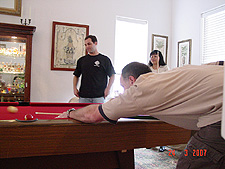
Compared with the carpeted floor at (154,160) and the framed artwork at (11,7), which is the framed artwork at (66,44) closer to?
the framed artwork at (11,7)

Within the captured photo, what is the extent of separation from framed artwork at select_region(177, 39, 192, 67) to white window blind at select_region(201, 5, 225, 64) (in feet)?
1.30

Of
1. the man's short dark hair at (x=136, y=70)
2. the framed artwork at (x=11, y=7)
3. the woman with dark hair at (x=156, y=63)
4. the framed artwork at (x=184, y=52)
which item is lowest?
the man's short dark hair at (x=136, y=70)

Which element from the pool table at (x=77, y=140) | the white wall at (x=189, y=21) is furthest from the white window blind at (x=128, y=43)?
the pool table at (x=77, y=140)

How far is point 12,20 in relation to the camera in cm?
457

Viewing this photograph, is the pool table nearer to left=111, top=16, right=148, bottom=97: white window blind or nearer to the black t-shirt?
the black t-shirt

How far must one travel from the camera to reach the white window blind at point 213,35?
Answer: 4.59m

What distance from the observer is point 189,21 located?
538 cm

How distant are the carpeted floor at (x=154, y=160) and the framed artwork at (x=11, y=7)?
3.28 meters

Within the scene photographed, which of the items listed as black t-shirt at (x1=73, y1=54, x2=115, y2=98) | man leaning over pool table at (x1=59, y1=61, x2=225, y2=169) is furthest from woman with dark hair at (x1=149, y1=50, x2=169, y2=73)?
man leaning over pool table at (x1=59, y1=61, x2=225, y2=169)

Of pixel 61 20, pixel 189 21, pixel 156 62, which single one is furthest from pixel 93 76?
pixel 189 21

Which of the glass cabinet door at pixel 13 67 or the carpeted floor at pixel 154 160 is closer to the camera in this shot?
the carpeted floor at pixel 154 160

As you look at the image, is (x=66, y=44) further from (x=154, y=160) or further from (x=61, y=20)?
(x=154, y=160)

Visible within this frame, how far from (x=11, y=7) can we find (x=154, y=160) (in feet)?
12.0

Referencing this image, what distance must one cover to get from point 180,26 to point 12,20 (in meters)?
3.56
